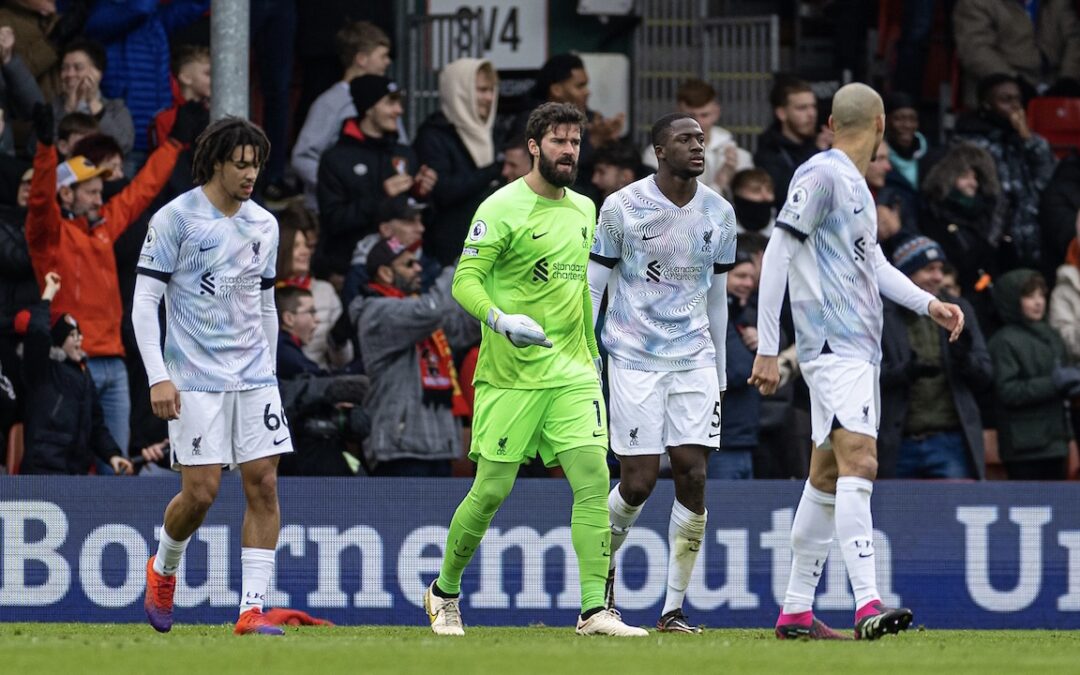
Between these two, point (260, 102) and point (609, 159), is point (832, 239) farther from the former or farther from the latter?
point (260, 102)

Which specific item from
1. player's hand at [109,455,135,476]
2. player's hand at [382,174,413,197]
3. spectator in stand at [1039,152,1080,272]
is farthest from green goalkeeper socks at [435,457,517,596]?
spectator in stand at [1039,152,1080,272]

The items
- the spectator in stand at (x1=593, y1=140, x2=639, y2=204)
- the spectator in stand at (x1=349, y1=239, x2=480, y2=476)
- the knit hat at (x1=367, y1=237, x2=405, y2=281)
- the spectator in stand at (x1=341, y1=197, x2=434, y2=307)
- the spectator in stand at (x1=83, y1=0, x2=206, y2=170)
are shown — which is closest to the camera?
the spectator in stand at (x1=349, y1=239, x2=480, y2=476)

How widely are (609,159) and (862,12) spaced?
18.9ft

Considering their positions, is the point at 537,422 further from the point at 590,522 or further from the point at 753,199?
the point at 753,199

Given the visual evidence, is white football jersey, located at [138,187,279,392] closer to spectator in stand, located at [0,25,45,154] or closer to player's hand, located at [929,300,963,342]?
player's hand, located at [929,300,963,342]

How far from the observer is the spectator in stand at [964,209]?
51.8 ft

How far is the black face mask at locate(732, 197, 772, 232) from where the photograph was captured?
50.4 ft

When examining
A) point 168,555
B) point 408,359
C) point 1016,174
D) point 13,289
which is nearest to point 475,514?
point 168,555

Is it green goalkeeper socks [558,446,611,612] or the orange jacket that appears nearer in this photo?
green goalkeeper socks [558,446,611,612]

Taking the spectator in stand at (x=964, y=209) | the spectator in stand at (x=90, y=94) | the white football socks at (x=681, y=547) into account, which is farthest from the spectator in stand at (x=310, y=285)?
the spectator in stand at (x=964, y=209)

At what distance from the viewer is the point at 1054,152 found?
18516mm

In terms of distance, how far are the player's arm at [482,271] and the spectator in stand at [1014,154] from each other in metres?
7.58

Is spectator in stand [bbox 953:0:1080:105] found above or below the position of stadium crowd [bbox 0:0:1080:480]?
above

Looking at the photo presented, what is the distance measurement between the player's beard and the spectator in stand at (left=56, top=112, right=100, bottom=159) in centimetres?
510
